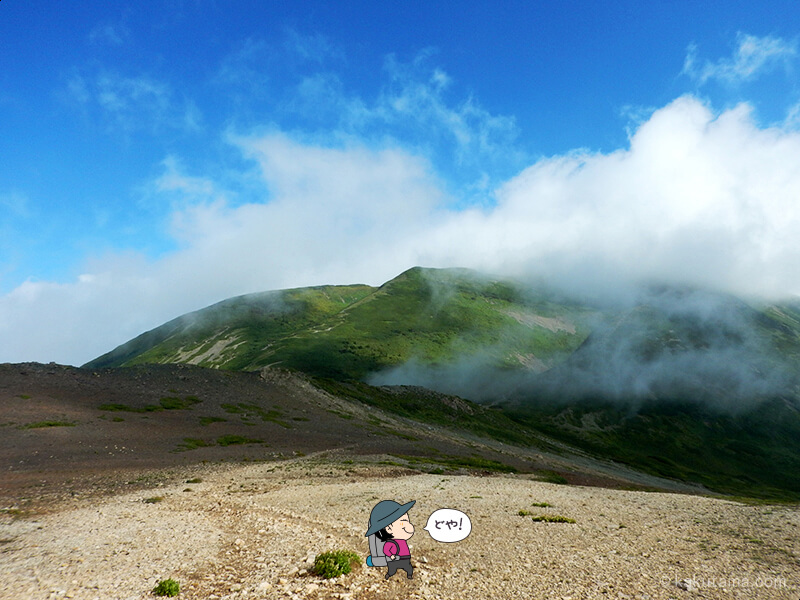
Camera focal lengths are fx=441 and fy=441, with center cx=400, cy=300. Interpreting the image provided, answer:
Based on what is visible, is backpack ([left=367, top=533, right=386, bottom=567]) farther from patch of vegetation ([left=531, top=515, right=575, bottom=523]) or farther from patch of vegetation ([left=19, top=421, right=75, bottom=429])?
patch of vegetation ([left=19, top=421, right=75, bottom=429])

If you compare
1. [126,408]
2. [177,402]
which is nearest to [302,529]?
[126,408]

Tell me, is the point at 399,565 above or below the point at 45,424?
below

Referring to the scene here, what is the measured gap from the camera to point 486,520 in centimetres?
2762

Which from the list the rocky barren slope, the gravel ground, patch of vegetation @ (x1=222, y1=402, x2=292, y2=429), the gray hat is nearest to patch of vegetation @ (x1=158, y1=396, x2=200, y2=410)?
patch of vegetation @ (x1=222, y1=402, x2=292, y2=429)

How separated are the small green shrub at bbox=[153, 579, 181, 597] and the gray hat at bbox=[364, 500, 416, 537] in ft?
23.6

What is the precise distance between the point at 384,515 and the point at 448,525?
189 centimetres

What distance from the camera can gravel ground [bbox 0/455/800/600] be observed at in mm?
15438

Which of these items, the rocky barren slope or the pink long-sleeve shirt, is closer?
the pink long-sleeve shirt

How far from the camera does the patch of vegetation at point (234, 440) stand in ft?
245

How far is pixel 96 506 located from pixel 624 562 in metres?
34.0

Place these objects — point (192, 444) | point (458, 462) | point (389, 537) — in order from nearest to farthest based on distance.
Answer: point (389, 537), point (192, 444), point (458, 462)

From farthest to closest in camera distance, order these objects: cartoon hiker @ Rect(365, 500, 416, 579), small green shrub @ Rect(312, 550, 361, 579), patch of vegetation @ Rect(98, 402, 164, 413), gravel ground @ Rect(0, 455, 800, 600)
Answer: patch of vegetation @ Rect(98, 402, 164, 413)
gravel ground @ Rect(0, 455, 800, 600)
small green shrub @ Rect(312, 550, 361, 579)
cartoon hiker @ Rect(365, 500, 416, 579)

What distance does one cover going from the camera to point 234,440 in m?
76.7

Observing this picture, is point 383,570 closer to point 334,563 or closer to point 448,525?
point 334,563
